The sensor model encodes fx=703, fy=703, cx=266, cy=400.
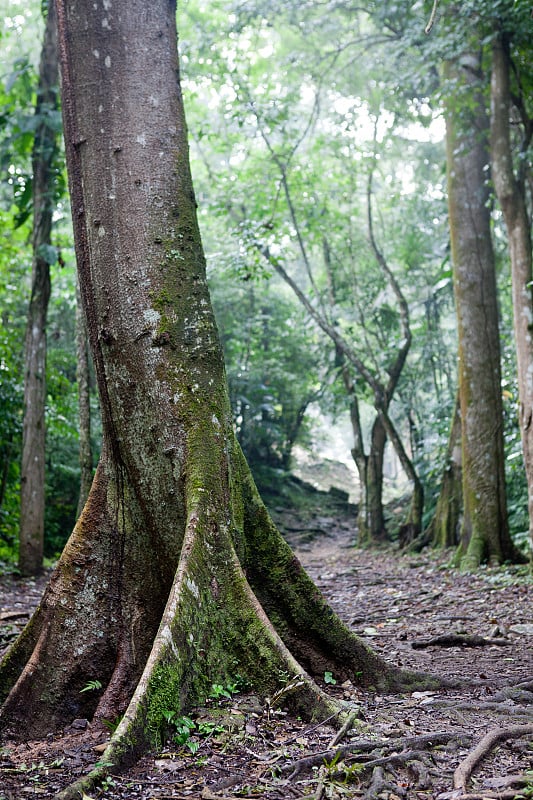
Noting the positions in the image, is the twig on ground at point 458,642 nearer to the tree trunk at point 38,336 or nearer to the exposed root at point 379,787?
the exposed root at point 379,787

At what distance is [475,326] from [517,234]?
2.35 metres

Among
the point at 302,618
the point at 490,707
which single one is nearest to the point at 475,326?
the point at 302,618

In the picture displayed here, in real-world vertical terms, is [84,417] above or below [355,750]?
above

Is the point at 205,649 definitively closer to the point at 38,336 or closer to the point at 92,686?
the point at 92,686

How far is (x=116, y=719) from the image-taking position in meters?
3.40

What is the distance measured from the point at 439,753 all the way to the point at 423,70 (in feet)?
30.8

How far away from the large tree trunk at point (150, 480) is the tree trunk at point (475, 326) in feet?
21.4

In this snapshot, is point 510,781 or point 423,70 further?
point 423,70

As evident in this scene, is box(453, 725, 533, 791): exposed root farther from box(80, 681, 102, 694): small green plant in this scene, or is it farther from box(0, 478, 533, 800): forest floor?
box(80, 681, 102, 694): small green plant

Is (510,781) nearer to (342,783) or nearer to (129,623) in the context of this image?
(342,783)

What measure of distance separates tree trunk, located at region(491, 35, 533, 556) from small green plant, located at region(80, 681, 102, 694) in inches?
240

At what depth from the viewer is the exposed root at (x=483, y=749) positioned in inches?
105

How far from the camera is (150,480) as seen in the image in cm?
379

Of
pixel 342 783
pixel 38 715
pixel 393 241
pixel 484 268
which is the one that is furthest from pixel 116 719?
pixel 393 241
